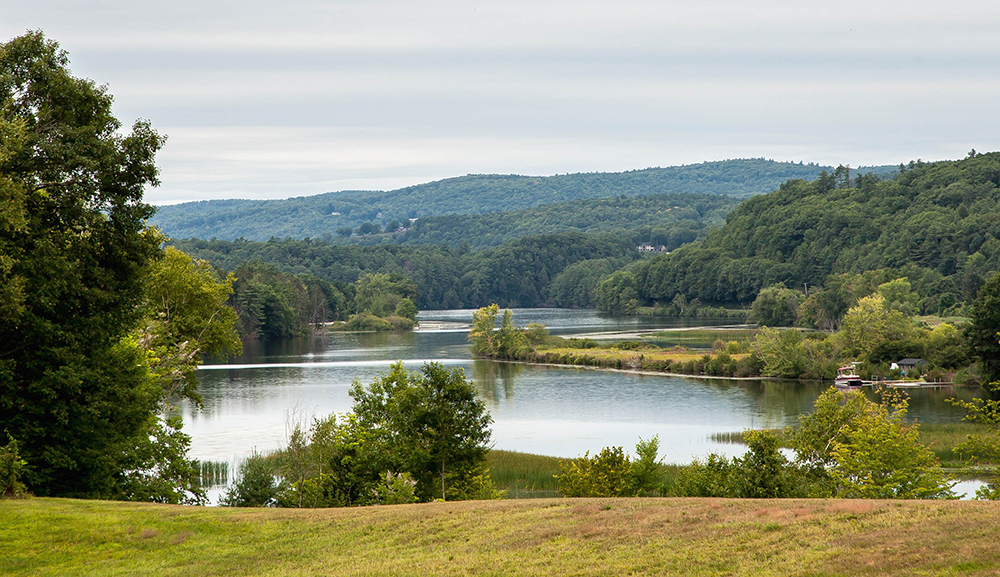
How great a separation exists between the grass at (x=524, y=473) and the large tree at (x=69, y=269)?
13.6 meters

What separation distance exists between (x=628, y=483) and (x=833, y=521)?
14079 mm

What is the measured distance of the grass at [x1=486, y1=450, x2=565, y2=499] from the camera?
31.5m

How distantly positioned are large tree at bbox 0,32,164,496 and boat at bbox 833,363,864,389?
176 feet

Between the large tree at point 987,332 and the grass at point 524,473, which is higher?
the large tree at point 987,332

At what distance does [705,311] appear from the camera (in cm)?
15225

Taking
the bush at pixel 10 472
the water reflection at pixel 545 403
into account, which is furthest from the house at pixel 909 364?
the bush at pixel 10 472

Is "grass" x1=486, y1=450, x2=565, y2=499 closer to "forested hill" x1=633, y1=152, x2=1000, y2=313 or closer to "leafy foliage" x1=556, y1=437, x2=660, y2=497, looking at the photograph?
"leafy foliage" x1=556, y1=437, x2=660, y2=497

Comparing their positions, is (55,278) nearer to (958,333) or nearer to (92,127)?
(92,127)

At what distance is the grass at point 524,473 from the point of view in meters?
31.5

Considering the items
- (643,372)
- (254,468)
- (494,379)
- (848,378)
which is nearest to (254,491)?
(254,468)

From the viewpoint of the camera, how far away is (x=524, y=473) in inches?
1342

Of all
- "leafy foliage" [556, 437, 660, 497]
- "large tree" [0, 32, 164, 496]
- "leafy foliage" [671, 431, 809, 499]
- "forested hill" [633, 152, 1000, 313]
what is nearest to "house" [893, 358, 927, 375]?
"leafy foliage" [556, 437, 660, 497]

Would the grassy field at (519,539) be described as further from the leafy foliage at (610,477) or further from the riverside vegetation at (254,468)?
the leafy foliage at (610,477)

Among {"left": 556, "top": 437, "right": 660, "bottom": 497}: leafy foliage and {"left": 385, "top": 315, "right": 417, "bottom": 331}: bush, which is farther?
{"left": 385, "top": 315, "right": 417, "bottom": 331}: bush
